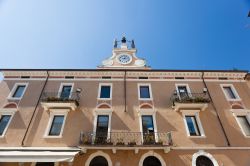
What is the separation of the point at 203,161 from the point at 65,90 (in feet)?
39.3

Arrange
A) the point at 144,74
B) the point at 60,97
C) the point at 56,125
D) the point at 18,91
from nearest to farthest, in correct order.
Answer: the point at 56,125 → the point at 60,97 → the point at 18,91 → the point at 144,74

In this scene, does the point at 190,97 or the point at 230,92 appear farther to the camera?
the point at 230,92

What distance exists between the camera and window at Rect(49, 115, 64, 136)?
13345 millimetres

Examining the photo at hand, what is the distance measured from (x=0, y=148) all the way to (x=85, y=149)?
5.75 metres

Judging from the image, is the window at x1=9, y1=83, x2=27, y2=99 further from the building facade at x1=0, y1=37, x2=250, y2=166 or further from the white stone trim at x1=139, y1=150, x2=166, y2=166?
the white stone trim at x1=139, y1=150, x2=166, y2=166

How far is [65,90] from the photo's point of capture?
1617cm

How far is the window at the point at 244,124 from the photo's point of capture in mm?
13559

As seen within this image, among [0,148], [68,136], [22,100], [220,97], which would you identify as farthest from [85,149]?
[220,97]

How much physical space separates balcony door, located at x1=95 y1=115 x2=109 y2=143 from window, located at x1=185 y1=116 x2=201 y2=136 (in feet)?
20.0

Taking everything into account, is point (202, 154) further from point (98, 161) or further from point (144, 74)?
point (144, 74)

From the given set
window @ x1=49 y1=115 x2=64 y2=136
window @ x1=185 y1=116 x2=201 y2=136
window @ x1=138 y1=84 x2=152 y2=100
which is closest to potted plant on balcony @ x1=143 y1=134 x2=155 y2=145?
window @ x1=185 y1=116 x2=201 y2=136

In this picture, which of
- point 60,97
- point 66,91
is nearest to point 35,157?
point 60,97

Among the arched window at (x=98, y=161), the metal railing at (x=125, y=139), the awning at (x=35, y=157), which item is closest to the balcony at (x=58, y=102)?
the metal railing at (x=125, y=139)

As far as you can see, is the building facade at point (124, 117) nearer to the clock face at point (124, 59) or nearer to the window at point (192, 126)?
the window at point (192, 126)
